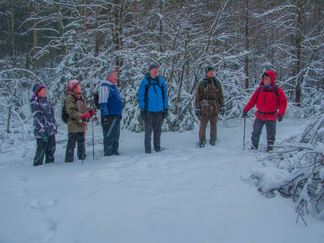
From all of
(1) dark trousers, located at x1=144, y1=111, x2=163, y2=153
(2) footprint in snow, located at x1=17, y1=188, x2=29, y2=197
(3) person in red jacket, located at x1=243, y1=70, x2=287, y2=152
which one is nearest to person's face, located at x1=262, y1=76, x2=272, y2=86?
(3) person in red jacket, located at x1=243, y1=70, x2=287, y2=152

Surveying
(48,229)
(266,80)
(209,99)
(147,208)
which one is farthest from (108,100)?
(266,80)

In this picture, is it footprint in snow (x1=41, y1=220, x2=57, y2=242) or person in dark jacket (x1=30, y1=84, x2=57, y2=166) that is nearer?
footprint in snow (x1=41, y1=220, x2=57, y2=242)

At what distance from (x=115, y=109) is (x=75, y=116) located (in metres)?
0.88

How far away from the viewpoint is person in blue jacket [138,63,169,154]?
4.97 metres

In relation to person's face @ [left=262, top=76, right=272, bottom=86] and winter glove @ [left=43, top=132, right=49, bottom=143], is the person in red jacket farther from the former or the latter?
winter glove @ [left=43, top=132, right=49, bottom=143]

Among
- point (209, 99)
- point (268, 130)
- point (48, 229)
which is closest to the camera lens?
point (48, 229)

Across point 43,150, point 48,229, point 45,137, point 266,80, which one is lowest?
point 48,229

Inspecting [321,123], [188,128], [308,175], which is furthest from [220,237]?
[188,128]

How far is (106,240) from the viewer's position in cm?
191

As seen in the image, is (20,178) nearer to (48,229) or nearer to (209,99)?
(48,229)

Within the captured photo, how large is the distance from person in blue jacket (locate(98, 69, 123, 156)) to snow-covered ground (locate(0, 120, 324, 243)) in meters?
1.48

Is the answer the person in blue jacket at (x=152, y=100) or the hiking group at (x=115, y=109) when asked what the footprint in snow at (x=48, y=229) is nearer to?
the hiking group at (x=115, y=109)

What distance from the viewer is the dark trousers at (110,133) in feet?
16.3

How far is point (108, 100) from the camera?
4.96 m
